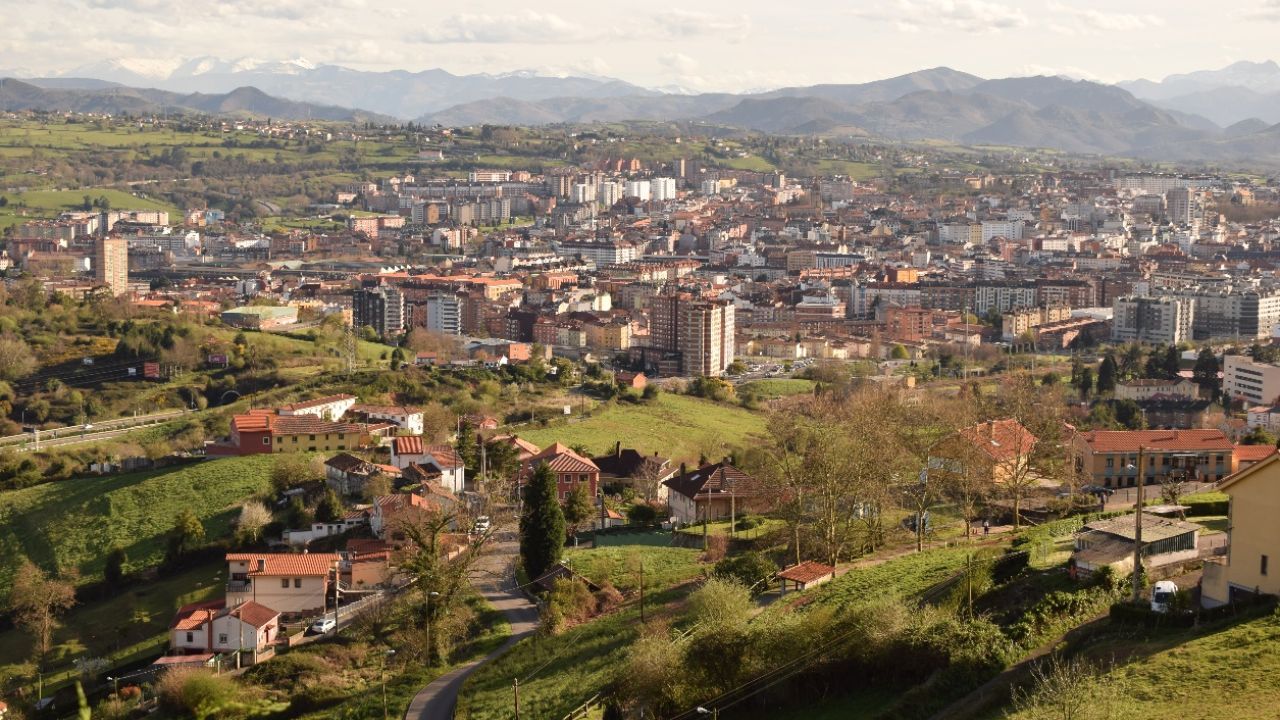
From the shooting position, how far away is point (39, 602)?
16812 millimetres

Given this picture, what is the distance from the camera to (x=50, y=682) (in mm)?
15438

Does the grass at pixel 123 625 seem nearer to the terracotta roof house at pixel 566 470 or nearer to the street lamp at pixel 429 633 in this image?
the street lamp at pixel 429 633

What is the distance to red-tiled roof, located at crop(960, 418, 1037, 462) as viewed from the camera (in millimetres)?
17016

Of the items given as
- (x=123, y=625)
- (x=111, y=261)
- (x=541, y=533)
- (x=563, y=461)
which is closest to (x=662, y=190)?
(x=111, y=261)

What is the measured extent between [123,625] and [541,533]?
5.10m

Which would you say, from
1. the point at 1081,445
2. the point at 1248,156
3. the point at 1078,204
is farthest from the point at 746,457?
the point at 1248,156

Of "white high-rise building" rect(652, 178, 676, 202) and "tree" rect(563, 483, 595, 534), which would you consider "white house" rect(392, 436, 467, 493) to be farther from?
"white high-rise building" rect(652, 178, 676, 202)

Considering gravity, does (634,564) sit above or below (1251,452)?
below

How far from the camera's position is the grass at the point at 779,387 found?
3435cm

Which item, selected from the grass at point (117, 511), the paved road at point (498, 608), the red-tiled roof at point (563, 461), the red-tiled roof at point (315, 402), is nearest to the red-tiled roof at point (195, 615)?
the paved road at point (498, 608)

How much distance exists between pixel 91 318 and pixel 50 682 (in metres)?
23.3

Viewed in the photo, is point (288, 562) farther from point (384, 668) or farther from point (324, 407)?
point (324, 407)

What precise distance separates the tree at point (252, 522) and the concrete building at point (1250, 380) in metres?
21.0

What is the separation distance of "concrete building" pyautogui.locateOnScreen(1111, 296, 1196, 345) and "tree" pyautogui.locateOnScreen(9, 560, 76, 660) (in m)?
36.8
